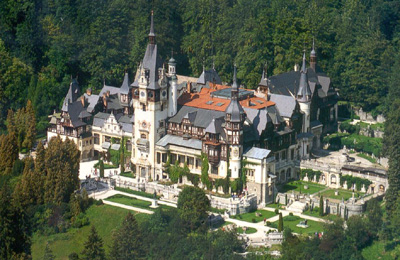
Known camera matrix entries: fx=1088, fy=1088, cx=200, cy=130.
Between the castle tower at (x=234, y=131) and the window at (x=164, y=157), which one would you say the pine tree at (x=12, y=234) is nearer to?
the window at (x=164, y=157)

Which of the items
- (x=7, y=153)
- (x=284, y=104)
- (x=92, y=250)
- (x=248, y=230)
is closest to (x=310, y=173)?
(x=284, y=104)

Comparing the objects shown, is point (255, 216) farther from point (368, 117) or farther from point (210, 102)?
point (368, 117)

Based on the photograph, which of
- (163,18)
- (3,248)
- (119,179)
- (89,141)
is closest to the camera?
(3,248)

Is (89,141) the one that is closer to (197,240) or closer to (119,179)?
(119,179)

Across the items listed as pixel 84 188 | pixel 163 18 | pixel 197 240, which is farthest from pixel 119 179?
pixel 163 18

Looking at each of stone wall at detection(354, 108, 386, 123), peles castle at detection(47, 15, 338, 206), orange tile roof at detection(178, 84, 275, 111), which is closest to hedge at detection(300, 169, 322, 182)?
A: peles castle at detection(47, 15, 338, 206)

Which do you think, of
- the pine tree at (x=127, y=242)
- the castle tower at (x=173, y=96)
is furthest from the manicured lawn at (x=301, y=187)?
the pine tree at (x=127, y=242)

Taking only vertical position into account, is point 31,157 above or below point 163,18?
below
